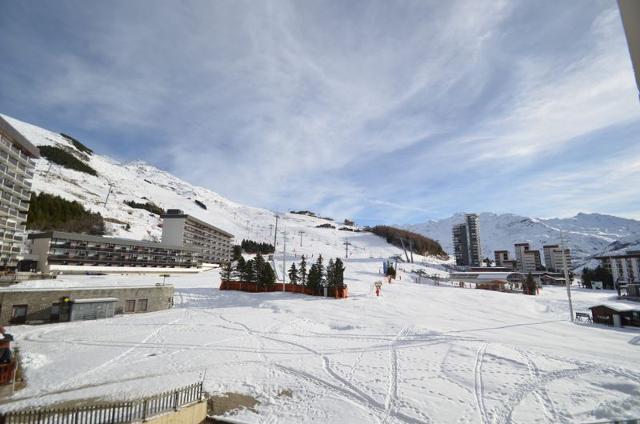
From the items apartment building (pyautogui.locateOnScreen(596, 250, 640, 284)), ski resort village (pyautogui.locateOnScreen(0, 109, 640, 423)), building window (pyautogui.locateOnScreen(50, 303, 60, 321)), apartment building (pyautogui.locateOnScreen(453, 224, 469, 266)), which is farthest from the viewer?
apartment building (pyautogui.locateOnScreen(453, 224, 469, 266))

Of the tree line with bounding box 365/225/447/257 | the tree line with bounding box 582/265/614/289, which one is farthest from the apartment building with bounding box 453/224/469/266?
the tree line with bounding box 582/265/614/289

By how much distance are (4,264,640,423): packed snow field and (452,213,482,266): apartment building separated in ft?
531

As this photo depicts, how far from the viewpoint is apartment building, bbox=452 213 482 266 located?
18288 centimetres

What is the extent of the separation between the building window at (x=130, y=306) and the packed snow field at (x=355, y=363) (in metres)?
2.71

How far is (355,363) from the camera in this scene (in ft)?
62.4

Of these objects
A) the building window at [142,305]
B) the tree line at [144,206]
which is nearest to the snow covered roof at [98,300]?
the building window at [142,305]

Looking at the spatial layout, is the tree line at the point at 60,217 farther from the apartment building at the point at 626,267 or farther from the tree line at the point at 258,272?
the apartment building at the point at 626,267

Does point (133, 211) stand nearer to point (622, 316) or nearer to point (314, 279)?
point (314, 279)

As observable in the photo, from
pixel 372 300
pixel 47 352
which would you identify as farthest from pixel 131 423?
pixel 372 300

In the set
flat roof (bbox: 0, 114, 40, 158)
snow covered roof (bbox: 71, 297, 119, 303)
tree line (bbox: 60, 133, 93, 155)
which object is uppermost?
tree line (bbox: 60, 133, 93, 155)

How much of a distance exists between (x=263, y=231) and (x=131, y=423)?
168202 millimetres

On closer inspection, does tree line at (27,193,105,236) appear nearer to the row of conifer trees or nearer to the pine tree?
the row of conifer trees

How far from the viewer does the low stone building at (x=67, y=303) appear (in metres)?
27.7

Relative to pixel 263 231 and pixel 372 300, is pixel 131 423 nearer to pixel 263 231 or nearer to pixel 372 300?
pixel 372 300
